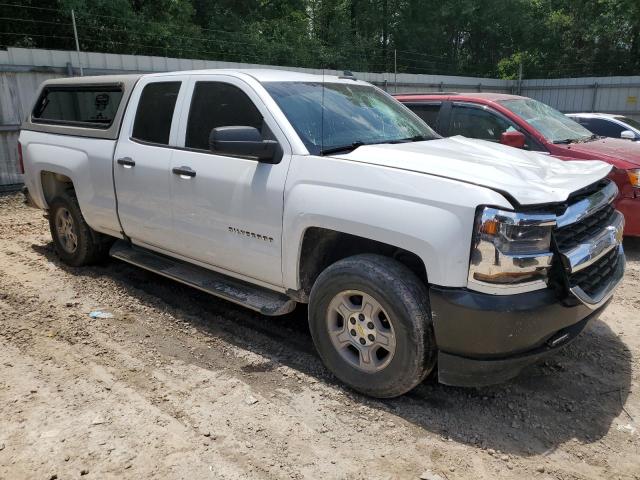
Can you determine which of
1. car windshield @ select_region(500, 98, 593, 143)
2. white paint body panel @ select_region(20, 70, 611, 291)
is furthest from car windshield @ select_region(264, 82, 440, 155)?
car windshield @ select_region(500, 98, 593, 143)

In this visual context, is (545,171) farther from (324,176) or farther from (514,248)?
(324,176)

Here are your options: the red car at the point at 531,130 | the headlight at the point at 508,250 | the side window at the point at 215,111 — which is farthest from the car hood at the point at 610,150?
the side window at the point at 215,111

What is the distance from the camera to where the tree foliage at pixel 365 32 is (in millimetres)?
15086

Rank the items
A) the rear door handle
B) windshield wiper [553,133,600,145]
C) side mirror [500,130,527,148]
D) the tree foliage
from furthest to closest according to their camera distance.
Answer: the tree foliage < windshield wiper [553,133,600,145] < side mirror [500,130,527,148] < the rear door handle

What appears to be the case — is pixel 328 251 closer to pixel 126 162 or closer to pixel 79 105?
pixel 126 162

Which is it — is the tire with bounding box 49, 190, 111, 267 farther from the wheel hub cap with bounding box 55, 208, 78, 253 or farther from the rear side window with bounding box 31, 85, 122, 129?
the rear side window with bounding box 31, 85, 122, 129

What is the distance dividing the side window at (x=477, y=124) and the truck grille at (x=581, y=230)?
323 centimetres

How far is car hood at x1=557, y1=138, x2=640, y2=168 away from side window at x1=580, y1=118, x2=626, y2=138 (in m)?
3.30

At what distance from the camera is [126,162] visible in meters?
4.66

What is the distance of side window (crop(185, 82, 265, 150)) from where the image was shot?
3.92 m

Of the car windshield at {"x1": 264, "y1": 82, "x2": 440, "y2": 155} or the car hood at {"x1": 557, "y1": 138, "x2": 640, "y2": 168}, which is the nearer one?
the car windshield at {"x1": 264, "y1": 82, "x2": 440, "y2": 155}

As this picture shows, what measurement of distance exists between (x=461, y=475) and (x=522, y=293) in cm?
97

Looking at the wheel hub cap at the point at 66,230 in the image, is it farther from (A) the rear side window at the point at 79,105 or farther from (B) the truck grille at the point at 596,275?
(B) the truck grille at the point at 596,275

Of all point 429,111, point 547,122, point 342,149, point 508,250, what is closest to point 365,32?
point 429,111
